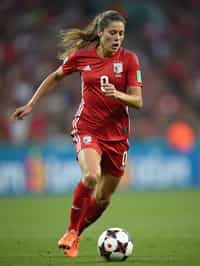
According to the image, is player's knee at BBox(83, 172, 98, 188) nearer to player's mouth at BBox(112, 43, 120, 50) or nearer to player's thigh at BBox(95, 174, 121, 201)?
player's thigh at BBox(95, 174, 121, 201)

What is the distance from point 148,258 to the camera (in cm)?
712

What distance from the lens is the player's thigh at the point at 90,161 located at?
713 centimetres

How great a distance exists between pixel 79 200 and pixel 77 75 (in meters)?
12.8

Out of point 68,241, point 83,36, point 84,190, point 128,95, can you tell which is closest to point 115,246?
point 68,241

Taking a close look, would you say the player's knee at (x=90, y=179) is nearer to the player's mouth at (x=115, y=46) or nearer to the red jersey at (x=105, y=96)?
the red jersey at (x=105, y=96)

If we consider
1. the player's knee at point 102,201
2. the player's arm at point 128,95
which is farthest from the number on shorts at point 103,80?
the player's knee at point 102,201

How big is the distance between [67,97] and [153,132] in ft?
7.66

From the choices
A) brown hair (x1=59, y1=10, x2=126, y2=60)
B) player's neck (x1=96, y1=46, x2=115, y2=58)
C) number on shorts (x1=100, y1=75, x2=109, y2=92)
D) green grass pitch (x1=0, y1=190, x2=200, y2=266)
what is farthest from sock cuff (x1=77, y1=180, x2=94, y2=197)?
brown hair (x1=59, y1=10, x2=126, y2=60)

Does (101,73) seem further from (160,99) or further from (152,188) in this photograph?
(160,99)

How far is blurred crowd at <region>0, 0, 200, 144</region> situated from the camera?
1908 cm

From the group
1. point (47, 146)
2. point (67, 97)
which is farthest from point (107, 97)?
point (67, 97)

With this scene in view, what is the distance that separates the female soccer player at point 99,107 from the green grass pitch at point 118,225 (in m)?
0.49

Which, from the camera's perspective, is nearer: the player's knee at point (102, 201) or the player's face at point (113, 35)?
the player's face at point (113, 35)

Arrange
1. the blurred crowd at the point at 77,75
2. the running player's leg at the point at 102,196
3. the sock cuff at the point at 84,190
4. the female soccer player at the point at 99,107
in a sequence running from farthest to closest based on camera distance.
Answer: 1. the blurred crowd at the point at 77,75
2. the running player's leg at the point at 102,196
3. the female soccer player at the point at 99,107
4. the sock cuff at the point at 84,190
